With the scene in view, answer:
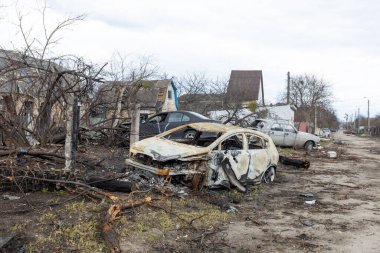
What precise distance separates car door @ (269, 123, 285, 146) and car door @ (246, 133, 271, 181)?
12.6m

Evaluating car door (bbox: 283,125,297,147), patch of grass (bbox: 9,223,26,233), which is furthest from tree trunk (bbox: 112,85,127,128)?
car door (bbox: 283,125,297,147)

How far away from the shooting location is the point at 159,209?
22.0ft

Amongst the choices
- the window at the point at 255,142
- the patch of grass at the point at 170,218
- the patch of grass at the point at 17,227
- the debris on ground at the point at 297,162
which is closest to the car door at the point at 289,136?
the debris on ground at the point at 297,162

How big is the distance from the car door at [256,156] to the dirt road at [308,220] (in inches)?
19.8

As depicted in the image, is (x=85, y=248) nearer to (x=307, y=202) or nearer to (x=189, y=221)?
(x=189, y=221)

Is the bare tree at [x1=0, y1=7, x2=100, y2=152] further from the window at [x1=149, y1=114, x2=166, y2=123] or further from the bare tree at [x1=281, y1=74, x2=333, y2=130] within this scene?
the bare tree at [x1=281, y1=74, x2=333, y2=130]

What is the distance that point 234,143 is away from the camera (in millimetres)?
9914

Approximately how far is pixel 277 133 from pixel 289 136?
0.79 m

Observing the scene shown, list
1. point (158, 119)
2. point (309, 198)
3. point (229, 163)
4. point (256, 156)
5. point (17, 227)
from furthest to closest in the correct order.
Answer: point (158, 119) → point (256, 156) → point (309, 198) → point (229, 163) → point (17, 227)

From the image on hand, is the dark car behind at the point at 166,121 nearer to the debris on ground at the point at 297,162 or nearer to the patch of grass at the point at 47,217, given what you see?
the debris on ground at the point at 297,162

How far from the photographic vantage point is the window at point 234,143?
9773 mm

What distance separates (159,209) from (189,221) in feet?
2.04

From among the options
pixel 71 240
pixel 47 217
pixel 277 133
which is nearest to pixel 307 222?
pixel 71 240

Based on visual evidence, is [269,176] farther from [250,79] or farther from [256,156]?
[250,79]
